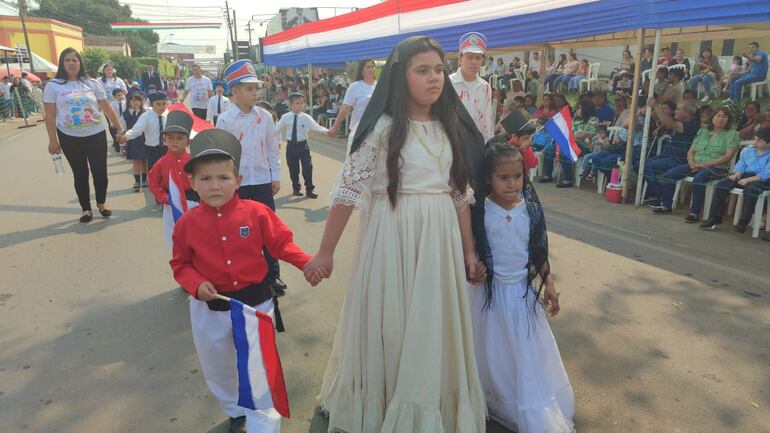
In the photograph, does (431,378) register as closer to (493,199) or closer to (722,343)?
(493,199)

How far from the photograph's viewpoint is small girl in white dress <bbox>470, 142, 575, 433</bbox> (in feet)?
8.49

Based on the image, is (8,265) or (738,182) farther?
(738,182)

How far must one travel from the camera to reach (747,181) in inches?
235

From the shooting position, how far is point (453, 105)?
96.1 inches

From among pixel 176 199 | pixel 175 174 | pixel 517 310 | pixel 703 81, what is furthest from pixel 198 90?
pixel 703 81

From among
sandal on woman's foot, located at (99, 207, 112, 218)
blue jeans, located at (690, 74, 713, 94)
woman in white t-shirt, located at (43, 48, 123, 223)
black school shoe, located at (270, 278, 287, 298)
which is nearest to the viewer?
black school shoe, located at (270, 278, 287, 298)

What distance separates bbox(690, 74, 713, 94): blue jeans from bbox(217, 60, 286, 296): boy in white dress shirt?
1291 cm

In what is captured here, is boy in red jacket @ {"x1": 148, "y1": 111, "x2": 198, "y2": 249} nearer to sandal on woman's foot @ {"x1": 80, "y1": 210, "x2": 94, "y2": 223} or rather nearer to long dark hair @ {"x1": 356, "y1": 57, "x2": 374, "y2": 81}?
sandal on woman's foot @ {"x1": 80, "y1": 210, "x2": 94, "y2": 223}

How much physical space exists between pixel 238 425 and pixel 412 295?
1.20 m

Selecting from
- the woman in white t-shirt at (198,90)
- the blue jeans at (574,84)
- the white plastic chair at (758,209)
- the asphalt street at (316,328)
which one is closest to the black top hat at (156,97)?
the asphalt street at (316,328)

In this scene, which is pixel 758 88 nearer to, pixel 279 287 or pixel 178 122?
pixel 279 287

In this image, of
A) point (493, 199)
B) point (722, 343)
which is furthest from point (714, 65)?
point (493, 199)

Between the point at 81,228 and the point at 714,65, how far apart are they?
1485 centimetres

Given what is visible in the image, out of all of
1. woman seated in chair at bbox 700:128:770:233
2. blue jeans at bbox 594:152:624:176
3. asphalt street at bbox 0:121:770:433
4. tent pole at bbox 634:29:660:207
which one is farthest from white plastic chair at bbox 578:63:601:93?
asphalt street at bbox 0:121:770:433
